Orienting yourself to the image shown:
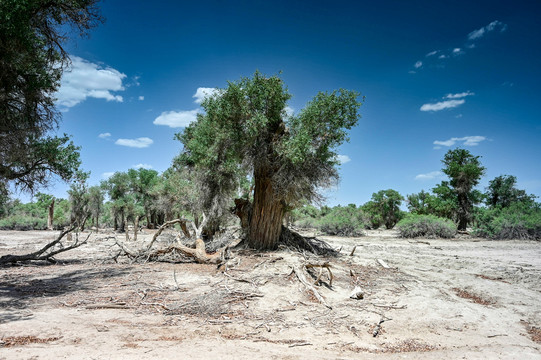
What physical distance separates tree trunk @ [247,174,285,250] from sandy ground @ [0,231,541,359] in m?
1.93

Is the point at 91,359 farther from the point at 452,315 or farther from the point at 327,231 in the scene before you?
the point at 327,231

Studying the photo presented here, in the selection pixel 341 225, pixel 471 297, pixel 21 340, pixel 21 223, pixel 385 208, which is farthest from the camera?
pixel 385 208

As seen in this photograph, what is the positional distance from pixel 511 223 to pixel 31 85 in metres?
29.3

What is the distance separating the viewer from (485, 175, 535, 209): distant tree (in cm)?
2953

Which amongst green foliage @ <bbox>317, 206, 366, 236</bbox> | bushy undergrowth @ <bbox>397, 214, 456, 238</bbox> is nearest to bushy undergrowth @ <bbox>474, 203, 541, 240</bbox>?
bushy undergrowth @ <bbox>397, 214, 456, 238</bbox>

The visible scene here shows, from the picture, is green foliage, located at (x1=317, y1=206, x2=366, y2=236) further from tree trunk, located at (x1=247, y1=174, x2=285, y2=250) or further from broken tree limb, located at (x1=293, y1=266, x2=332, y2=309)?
broken tree limb, located at (x1=293, y1=266, x2=332, y2=309)

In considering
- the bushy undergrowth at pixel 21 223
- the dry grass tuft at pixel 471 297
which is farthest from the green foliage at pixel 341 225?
the bushy undergrowth at pixel 21 223

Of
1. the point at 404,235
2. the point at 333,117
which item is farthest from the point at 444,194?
the point at 333,117

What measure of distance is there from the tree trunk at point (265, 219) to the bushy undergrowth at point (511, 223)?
807 inches

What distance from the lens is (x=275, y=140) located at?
1169 centimetres

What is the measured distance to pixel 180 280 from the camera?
841 cm

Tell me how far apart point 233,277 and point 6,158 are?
667 cm

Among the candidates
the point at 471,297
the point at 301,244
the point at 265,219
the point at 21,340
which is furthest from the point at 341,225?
the point at 21,340

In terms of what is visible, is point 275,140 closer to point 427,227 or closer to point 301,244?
point 301,244
